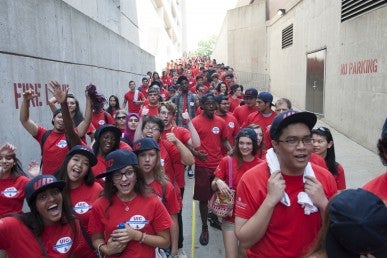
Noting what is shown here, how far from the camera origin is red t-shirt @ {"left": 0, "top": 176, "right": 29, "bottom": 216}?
3.86m

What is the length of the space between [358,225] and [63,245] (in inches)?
91.9

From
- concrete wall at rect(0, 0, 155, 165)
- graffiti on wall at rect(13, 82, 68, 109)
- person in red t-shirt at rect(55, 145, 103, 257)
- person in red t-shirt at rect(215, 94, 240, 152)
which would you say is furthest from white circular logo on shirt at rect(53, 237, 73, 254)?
person in red t-shirt at rect(215, 94, 240, 152)

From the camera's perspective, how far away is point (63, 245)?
9.87ft

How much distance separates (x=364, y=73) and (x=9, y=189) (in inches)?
358

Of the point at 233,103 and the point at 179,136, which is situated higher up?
the point at 233,103

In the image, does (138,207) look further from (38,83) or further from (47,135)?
(38,83)

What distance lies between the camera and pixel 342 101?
39.3 ft

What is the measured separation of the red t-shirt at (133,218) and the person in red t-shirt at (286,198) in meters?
0.90

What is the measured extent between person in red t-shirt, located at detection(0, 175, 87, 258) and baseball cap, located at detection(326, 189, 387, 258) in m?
2.19

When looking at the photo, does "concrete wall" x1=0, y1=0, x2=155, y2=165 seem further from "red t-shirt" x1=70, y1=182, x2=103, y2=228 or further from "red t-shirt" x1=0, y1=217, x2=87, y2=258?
"red t-shirt" x1=0, y1=217, x2=87, y2=258

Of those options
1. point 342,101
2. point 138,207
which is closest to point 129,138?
point 138,207

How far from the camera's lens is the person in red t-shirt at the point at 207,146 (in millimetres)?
5988

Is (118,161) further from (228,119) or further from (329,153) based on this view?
(228,119)

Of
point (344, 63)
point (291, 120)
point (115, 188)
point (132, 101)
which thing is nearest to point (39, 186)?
point (115, 188)
